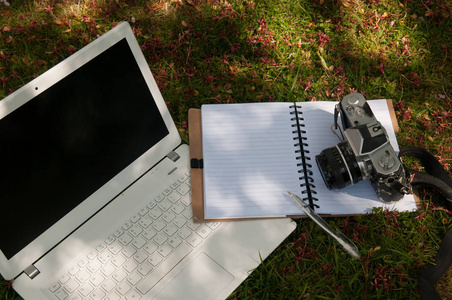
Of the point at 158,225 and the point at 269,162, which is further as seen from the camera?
the point at 269,162

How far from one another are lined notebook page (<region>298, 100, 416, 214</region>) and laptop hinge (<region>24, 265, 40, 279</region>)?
5.26ft

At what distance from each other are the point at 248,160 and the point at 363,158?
0.69 metres

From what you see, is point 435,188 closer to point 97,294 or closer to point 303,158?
point 303,158

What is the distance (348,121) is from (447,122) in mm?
Result: 969

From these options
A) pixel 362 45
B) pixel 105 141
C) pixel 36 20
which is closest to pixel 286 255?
pixel 105 141

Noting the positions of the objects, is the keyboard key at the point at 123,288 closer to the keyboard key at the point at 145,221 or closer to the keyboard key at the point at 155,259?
the keyboard key at the point at 155,259

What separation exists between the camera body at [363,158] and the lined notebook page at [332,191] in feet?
0.23

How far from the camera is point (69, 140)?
7.02 feet

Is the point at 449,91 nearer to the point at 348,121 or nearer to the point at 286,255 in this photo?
the point at 348,121

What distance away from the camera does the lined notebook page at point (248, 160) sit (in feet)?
8.64

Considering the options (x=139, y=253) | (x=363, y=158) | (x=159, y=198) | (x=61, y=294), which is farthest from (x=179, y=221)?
(x=363, y=158)

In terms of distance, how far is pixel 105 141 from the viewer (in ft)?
7.55

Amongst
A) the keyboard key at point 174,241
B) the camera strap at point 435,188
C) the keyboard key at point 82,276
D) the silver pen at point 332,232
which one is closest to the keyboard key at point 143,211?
the keyboard key at point 174,241

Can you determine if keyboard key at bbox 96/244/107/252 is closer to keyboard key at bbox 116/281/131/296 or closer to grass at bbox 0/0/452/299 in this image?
keyboard key at bbox 116/281/131/296
